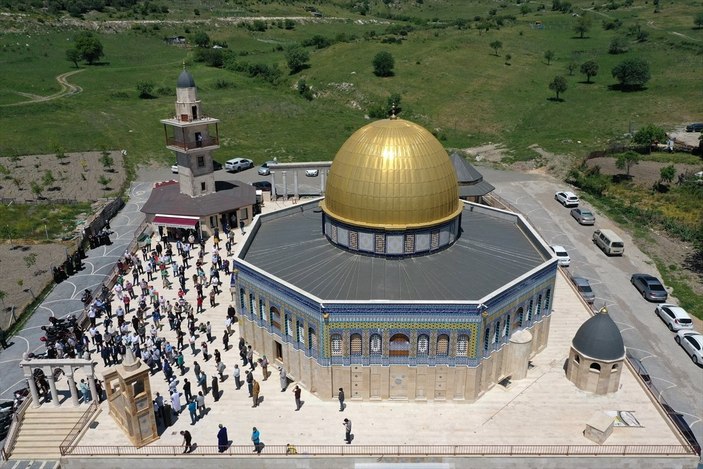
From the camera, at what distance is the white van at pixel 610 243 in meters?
49.1

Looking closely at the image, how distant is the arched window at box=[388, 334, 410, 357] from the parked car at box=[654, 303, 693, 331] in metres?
20.2

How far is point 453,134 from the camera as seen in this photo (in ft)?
305

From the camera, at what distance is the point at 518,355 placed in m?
31.6

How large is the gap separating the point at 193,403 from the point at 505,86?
96478 millimetres

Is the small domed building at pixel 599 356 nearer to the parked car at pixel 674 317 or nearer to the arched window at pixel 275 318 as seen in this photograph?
the parked car at pixel 674 317

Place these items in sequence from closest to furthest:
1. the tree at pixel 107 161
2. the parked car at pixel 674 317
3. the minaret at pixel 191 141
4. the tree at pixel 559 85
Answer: the parked car at pixel 674 317 < the minaret at pixel 191 141 < the tree at pixel 107 161 < the tree at pixel 559 85

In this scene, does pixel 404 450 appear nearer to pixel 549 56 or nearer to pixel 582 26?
pixel 549 56

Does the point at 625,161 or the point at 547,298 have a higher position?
the point at 625,161

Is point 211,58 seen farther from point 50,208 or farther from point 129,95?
point 50,208

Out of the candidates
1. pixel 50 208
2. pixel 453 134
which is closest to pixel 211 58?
pixel 453 134

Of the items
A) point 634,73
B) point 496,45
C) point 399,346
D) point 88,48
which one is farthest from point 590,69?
point 88,48

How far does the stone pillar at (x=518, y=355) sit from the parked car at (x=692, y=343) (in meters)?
11.0

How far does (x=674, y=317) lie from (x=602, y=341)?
36.3ft

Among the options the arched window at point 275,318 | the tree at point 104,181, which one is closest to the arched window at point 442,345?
the arched window at point 275,318
